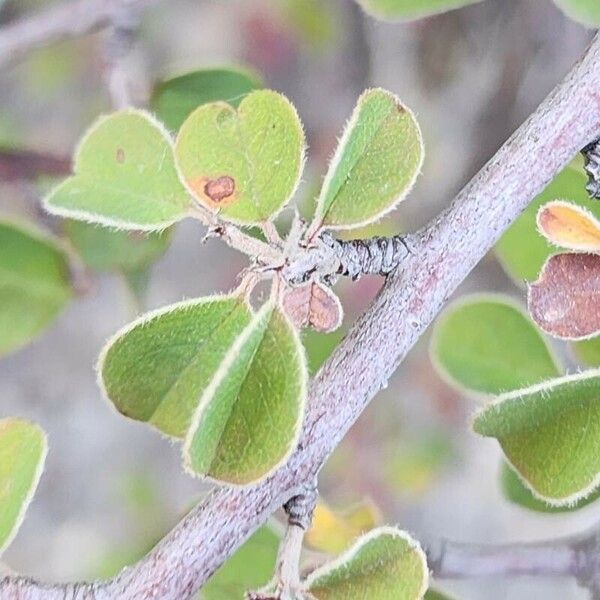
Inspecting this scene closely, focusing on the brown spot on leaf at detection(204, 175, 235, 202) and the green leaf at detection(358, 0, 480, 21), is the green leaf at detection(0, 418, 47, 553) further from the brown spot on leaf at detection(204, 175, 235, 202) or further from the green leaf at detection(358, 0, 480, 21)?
the green leaf at detection(358, 0, 480, 21)

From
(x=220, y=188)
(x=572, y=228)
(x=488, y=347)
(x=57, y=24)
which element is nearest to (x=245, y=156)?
(x=220, y=188)

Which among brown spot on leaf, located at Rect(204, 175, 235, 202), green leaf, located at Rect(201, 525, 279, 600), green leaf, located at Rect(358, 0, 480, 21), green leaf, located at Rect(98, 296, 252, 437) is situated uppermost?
brown spot on leaf, located at Rect(204, 175, 235, 202)

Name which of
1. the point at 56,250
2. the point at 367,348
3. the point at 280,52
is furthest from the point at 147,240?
the point at 367,348

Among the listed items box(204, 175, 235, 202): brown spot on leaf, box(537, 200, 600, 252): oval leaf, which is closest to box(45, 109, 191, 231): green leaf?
box(204, 175, 235, 202): brown spot on leaf

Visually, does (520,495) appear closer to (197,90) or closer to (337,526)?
(337,526)

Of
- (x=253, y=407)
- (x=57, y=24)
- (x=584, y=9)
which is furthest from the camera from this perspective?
(x=57, y=24)

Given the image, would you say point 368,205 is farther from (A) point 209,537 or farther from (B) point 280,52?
(B) point 280,52

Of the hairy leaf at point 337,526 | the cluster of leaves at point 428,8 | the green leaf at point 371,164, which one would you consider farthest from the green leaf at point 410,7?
the hairy leaf at point 337,526
